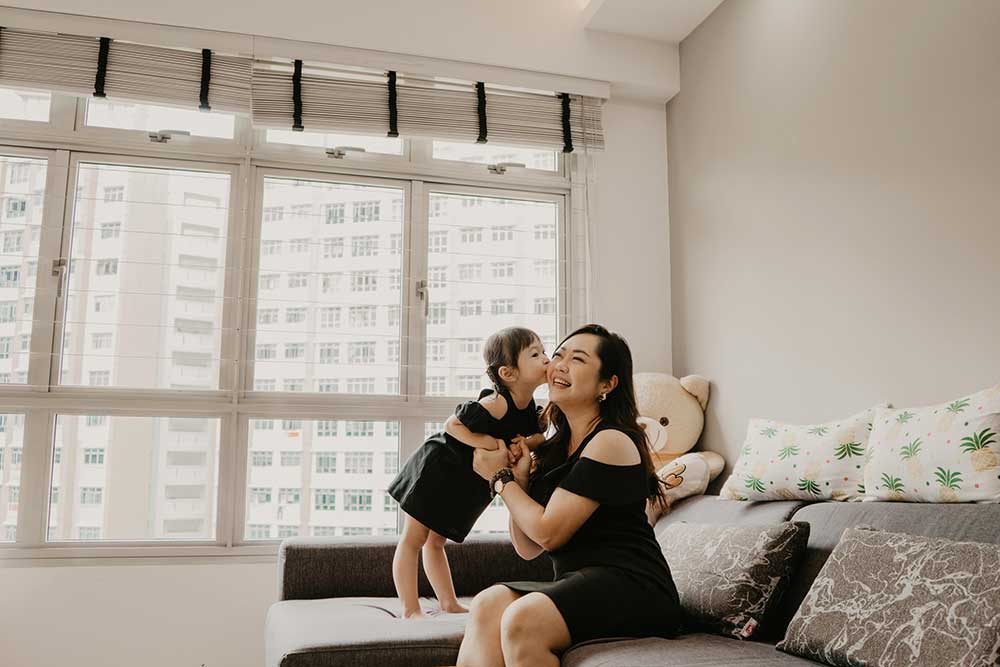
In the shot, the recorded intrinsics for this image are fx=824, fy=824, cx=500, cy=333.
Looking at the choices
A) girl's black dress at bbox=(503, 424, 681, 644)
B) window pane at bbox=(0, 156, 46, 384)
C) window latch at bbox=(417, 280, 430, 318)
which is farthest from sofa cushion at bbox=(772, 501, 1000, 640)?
window pane at bbox=(0, 156, 46, 384)

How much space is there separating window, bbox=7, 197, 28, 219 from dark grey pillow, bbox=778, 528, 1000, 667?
299 centimetres

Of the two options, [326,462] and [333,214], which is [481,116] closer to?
[333,214]

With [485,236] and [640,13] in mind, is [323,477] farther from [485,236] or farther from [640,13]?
[640,13]

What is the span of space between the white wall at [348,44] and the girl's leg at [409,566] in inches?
36.6

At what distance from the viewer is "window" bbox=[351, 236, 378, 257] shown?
3.43 m

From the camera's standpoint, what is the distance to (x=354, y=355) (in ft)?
11.1

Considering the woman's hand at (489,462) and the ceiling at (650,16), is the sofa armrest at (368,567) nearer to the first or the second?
the woman's hand at (489,462)

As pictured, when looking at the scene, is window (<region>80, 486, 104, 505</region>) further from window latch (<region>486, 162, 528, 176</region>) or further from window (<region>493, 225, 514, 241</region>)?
window latch (<region>486, 162, 528, 176</region>)

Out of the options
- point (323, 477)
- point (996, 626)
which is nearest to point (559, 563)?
point (996, 626)

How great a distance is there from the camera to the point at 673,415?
324cm

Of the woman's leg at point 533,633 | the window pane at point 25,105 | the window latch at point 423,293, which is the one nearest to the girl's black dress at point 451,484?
the woman's leg at point 533,633

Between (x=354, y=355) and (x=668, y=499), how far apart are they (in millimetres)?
1370

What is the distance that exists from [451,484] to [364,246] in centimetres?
136

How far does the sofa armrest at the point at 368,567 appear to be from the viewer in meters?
2.64
